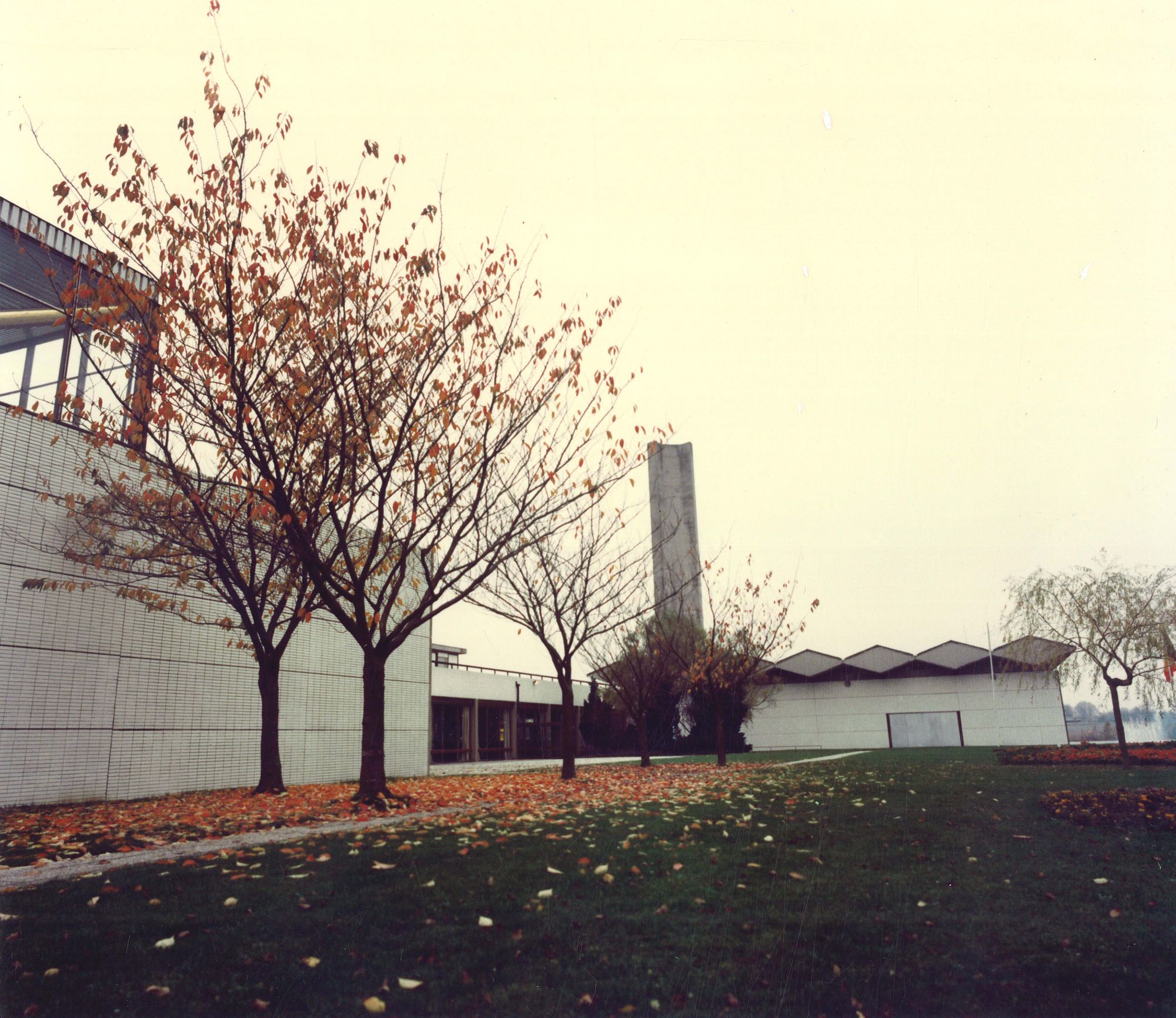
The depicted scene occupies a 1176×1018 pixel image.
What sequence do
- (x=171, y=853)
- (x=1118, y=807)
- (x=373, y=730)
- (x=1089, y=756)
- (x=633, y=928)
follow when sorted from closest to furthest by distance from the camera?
(x=633, y=928) < (x=171, y=853) < (x=1118, y=807) < (x=373, y=730) < (x=1089, y=756)

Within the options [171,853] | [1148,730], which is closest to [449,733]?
[1148,730]

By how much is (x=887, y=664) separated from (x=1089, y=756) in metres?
21.4

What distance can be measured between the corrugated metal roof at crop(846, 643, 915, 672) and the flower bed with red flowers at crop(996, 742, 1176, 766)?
15690mm

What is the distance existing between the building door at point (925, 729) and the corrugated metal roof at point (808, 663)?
3.73m

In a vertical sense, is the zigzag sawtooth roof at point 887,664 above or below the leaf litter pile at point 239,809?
above

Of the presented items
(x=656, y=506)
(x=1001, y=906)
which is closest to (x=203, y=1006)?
(x=1001, y=906)

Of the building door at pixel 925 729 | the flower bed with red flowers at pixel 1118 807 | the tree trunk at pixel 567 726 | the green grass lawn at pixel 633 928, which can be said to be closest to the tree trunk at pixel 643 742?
the tree trunk at pixel 567 726

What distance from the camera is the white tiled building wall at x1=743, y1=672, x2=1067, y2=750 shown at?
3644 cm

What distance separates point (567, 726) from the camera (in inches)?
679

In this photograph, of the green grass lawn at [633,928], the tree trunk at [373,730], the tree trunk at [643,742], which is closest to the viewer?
the green grass lawn at [633,928]

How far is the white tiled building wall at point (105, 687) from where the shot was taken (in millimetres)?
11711

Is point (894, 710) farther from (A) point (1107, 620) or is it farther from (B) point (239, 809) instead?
(B) point (239, 809)

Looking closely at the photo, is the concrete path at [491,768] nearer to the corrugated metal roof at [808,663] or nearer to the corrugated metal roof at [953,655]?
the corrugated metal roof at [808,663]

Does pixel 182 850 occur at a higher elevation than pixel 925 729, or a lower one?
higher
